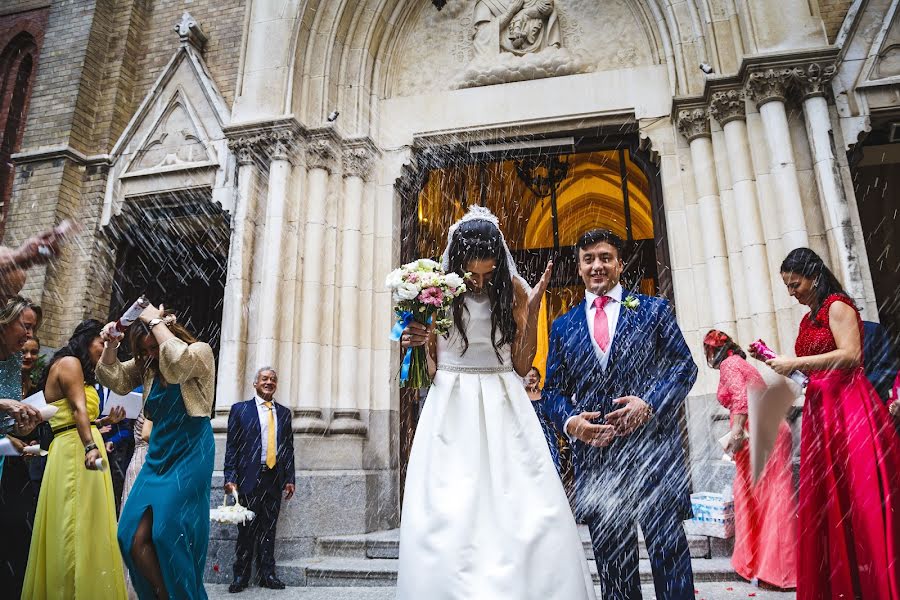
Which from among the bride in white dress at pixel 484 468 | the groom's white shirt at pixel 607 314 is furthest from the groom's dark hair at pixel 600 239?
the bride in white dress at pixel 484 468

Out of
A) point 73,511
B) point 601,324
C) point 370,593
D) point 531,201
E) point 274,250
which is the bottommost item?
point 370,593

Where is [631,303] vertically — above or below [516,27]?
below

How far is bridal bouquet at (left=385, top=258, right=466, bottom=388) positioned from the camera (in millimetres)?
2775

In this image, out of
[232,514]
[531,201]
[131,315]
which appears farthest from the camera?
[531,201]

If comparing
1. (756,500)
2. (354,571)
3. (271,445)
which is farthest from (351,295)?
(756,500)

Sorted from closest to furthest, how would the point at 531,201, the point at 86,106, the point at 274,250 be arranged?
the point at 274,250
the point at 86,106
the point at 531,201

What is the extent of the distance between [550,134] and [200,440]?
629cm

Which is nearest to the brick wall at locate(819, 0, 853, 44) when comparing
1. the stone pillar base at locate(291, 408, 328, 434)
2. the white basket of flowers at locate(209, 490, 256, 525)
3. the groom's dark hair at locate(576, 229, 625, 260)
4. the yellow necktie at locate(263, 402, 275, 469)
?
the groom's dark hair at locate(576, 229, 625, 260)

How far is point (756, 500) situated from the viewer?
5.07m

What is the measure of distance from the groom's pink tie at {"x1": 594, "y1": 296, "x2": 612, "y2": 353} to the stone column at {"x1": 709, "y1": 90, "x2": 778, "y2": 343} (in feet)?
13.2

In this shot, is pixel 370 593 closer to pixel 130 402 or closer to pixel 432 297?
pixel 130 402

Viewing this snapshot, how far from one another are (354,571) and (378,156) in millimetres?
5485

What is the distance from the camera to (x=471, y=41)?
866 cm

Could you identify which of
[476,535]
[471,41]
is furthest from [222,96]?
[476,535]
